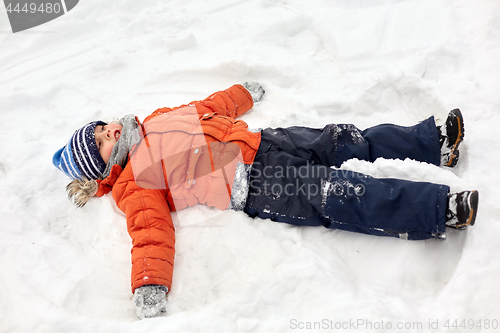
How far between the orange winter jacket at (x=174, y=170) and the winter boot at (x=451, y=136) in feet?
3.04

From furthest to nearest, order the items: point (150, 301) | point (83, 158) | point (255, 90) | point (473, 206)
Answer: point (255, 90), point (83, 158), point (150, 301), point (473, 206)

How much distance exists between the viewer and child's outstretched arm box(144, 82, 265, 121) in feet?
6.69

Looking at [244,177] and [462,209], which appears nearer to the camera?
[462,209]

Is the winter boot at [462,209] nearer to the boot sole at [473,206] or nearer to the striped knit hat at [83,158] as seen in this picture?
the boot sole at [473,206]

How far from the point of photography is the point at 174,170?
1685mm

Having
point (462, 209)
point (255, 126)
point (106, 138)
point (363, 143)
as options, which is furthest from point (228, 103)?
point (462, 209)

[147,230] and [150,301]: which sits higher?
[147,230]

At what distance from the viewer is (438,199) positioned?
132 centimetres

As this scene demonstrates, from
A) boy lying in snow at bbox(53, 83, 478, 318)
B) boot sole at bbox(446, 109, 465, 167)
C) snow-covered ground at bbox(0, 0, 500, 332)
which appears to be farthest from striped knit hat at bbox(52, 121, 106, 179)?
boot sole at bbox(446, 109, 465, 167)

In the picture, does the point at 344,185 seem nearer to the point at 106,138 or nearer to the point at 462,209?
the point at 462,209

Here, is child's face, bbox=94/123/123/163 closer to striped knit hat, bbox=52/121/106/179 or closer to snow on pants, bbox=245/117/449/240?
striped knit hat, bbox=52/121/106/179

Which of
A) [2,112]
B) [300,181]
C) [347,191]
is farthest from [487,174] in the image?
[2,112]

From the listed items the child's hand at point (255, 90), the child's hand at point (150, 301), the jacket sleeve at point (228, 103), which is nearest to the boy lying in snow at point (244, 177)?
the child's hand at point (150, 301)

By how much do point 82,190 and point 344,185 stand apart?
4.44 ft
